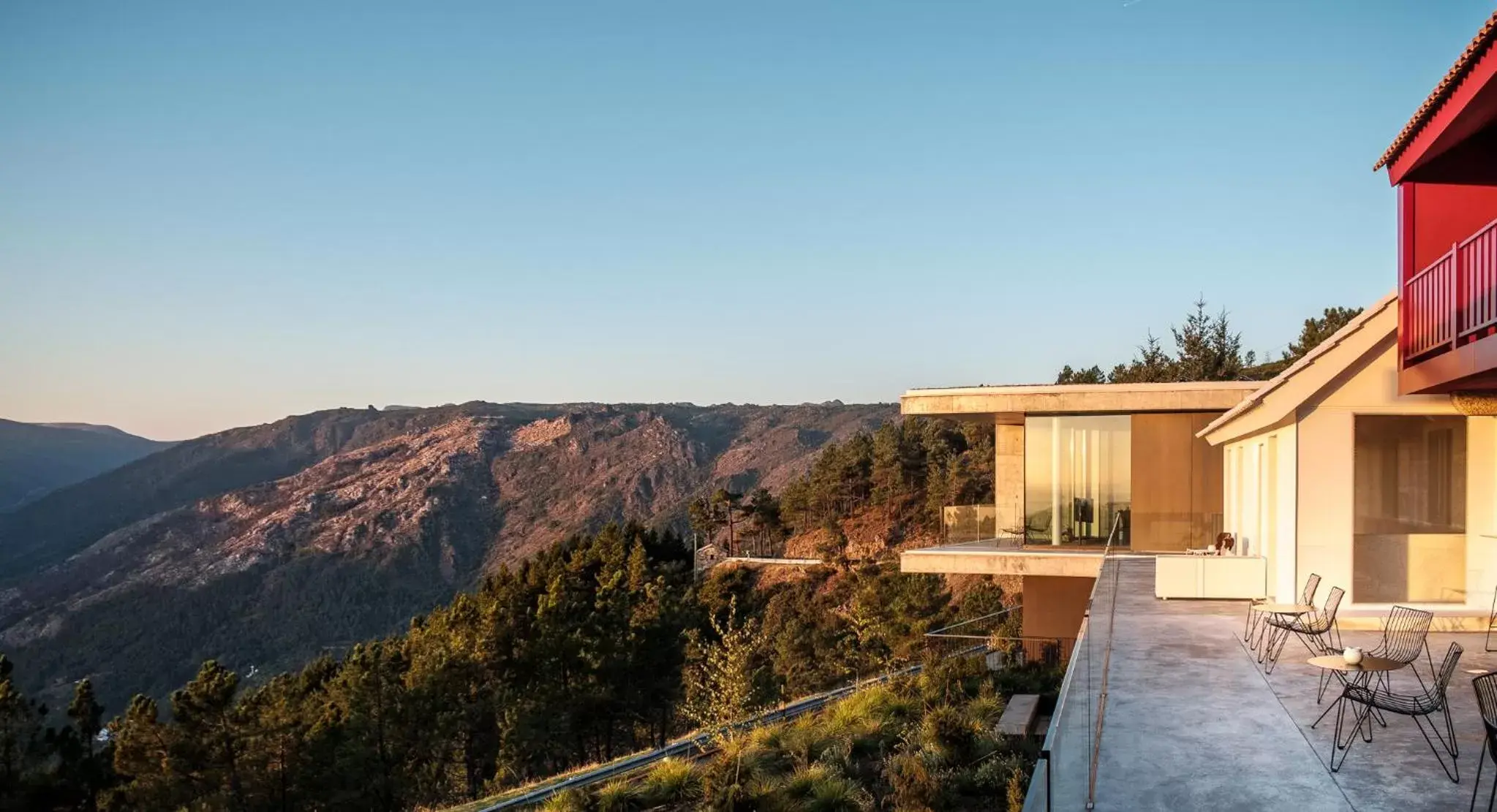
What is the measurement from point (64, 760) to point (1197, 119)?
103ft

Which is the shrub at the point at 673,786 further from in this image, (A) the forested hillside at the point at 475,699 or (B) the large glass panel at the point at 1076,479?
(B) the large glass panel at the point at 1076,479

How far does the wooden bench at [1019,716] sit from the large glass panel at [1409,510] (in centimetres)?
451

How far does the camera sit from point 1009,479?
2102 centimetres

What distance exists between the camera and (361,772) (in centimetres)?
2481

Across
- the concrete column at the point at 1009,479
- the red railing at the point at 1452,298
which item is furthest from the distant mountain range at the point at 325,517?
the red railing at the point at 1452,298

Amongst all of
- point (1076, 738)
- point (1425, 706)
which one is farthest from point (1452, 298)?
point (1076, 738)

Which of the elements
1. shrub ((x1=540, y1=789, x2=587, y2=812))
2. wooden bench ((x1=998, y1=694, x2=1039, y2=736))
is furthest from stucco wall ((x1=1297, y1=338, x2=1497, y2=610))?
shrub ((x1=540, y1=789, x2=587, y2=812))

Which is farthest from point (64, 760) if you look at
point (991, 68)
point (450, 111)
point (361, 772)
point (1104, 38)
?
point (1104, 38)

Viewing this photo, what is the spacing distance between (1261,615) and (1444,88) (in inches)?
→ 220

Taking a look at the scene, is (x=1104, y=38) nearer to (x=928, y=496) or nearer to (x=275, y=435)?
(x=928, y=496)

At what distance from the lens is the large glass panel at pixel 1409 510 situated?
1017 centimetres

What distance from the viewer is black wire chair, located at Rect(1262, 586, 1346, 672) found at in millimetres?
8648

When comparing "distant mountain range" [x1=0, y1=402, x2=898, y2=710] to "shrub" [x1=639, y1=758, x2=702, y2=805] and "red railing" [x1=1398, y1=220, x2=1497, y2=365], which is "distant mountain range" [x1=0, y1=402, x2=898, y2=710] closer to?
"shrub" [x1=639, y1=758, x2=702, y2=805]

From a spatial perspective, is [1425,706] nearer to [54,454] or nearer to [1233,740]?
[1233,740]
